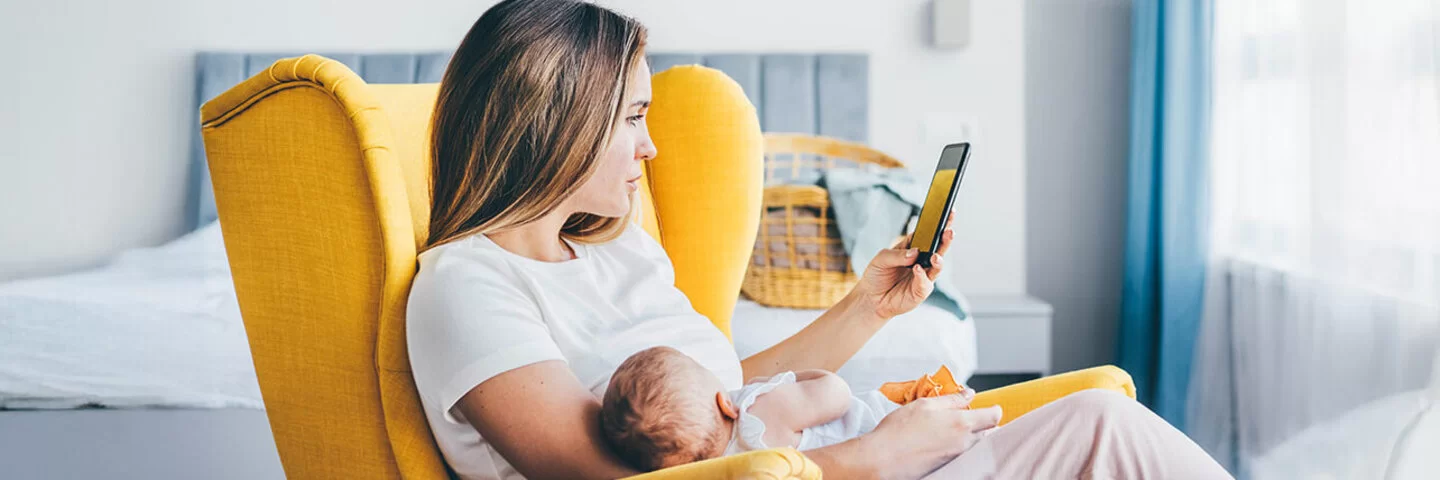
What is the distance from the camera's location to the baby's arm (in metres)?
1.09

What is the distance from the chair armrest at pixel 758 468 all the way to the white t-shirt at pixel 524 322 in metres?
0.19

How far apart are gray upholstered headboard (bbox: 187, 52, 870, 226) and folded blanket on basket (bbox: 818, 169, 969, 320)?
30.7 inches

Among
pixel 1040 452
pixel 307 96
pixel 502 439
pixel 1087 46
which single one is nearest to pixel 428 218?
pixel 307 96

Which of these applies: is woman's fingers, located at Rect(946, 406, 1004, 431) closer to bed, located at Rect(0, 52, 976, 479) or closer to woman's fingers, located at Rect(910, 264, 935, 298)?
woman's fingers, located at Rect(910, 264, 935, 298)

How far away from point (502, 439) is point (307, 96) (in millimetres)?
387

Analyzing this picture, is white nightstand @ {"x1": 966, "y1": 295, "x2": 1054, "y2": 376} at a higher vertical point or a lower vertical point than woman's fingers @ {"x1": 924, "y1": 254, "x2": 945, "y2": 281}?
lower

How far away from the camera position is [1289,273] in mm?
2412

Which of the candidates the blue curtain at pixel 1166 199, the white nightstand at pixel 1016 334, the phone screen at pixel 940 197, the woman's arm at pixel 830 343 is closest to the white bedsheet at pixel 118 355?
the woman's arm at pixel 830 343

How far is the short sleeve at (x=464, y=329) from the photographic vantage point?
0.96 metres

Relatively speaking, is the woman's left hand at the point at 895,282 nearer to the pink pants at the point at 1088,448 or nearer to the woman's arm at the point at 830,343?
the woman's arm at the point at 830,343

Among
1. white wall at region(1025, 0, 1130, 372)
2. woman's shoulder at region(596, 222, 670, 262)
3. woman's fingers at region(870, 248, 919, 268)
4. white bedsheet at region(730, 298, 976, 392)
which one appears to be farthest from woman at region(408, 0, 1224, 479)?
white wall at region(1025, 0, 1130, 372)

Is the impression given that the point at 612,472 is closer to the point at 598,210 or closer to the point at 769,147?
the point at 598,210

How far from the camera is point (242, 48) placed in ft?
11.2

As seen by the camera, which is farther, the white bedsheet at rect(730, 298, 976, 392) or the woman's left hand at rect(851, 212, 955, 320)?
the white bedsheet at rect(730, 298, 976, 392)
